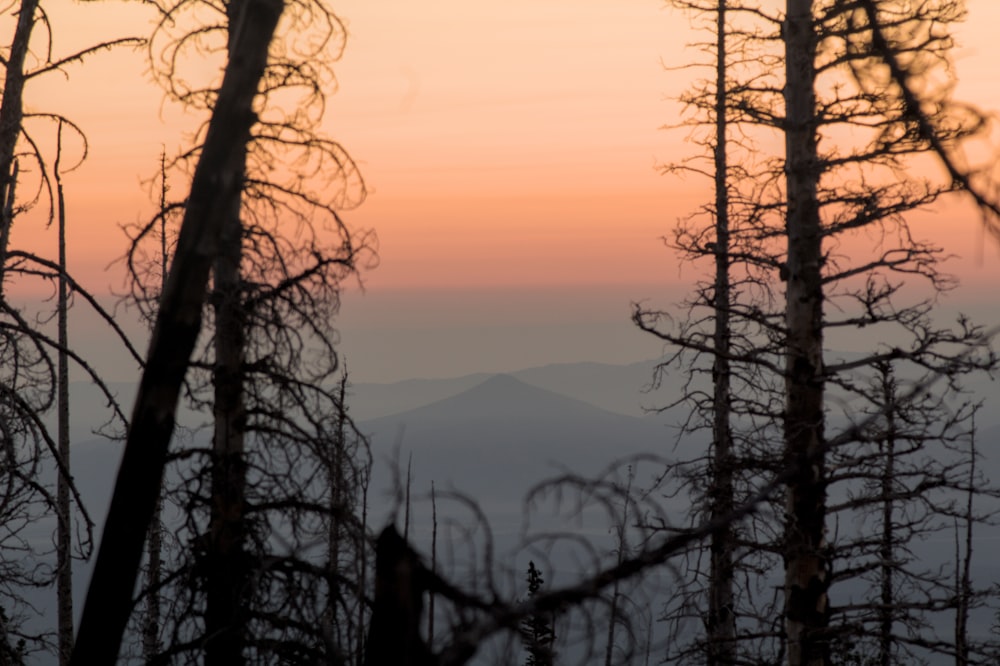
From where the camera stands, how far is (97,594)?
265 centimetres

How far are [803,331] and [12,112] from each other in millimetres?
8454

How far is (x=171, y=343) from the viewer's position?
261 centimetres

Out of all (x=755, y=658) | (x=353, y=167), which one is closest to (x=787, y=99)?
(x=353, y=167)

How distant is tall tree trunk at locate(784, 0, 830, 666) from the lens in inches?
458

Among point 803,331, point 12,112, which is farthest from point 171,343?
point 803,331

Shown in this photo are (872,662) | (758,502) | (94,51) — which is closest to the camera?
(758,502)

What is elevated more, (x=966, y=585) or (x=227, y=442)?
(x=227, y=442)

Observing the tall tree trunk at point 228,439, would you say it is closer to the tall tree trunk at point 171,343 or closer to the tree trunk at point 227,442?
the tree trunk at point 227,442

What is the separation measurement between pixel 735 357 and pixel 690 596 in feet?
23.8

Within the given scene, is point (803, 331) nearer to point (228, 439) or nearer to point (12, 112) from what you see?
point (228, 439)

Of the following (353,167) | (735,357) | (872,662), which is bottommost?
(872,662)

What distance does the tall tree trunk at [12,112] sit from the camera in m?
7.65

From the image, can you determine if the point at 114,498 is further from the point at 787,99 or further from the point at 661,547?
the point at 787,99

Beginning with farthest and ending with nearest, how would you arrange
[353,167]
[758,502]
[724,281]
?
[724,281] → [353,167] → [758,502]
